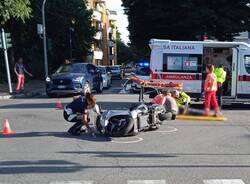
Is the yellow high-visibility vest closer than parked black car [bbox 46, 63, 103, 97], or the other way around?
the yellow high-visibility vest

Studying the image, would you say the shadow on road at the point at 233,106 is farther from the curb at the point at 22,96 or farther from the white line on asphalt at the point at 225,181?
the white line on asphalt at the point at 225,181

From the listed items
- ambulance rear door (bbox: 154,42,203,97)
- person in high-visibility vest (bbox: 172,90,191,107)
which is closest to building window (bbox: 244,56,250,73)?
ambulance rear door (bbox: 154,42,203,97)

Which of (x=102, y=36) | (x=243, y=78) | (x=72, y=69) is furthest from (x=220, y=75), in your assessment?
(x=102, y=36)

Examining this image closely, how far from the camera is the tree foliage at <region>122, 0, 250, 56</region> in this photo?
36219 mm

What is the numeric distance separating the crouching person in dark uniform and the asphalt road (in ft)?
0.98

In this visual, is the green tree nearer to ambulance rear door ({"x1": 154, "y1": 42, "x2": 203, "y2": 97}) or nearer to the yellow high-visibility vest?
ambulance rear door ({"x1": 154, "y1": 42, "x2": 203, "y2": 97})

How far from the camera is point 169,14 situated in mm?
37281

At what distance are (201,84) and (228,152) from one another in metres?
9.43

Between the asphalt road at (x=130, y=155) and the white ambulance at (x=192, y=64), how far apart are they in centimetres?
504

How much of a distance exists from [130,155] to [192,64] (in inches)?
406

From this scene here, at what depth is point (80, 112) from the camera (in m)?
12.8

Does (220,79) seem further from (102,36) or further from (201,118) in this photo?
(102,36)

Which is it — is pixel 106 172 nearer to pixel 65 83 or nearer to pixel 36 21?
pixel 65 83

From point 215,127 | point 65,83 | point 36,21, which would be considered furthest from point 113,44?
point 215,127
